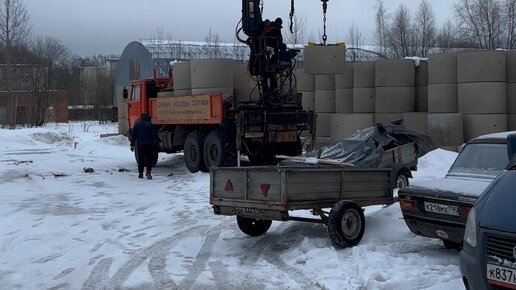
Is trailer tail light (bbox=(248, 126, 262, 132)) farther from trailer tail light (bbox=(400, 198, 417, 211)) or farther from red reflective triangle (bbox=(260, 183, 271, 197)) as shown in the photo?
trailer tail light (bbox=(400, 198, 417, 211))

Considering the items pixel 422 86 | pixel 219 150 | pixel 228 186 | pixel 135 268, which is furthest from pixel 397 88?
pixel 135 268

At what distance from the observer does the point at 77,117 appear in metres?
77.5

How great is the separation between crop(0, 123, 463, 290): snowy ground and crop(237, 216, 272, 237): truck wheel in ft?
0.36

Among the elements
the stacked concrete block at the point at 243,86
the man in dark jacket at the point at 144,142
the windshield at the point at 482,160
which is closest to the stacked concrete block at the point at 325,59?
the stacked concrete block at the point at 243,86

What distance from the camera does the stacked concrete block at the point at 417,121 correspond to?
59.3ft

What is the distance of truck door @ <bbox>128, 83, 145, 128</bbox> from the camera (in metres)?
21.0

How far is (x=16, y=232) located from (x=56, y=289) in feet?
11.7

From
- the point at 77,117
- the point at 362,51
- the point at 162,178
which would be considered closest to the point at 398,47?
the point at 362,51

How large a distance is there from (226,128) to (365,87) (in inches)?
217

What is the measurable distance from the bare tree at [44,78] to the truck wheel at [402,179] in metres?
44.1

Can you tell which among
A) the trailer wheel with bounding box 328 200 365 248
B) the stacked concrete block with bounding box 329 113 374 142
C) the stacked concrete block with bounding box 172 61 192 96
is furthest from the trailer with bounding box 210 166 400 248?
the stacked concrete block with bounding box 329 113 374 142

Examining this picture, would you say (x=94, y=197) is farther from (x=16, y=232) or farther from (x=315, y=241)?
(x=315, y=241)

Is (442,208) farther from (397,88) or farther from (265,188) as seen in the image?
(397,88)

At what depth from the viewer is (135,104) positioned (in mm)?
21281
